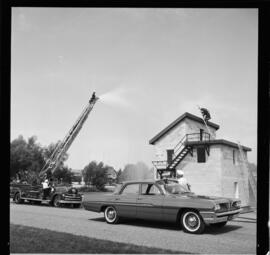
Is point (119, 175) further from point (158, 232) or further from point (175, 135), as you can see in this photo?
point (175, 135)

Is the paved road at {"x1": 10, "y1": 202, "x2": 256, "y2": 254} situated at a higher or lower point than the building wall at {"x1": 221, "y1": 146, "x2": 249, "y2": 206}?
lower

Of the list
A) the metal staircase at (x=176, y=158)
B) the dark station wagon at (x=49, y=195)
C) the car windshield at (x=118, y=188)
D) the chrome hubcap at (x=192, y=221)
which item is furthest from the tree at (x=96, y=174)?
the chrome hubcap at (x=192, y=221)

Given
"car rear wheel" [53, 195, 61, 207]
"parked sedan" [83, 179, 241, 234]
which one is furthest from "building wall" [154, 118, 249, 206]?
"car rear wheel" [53, 195, 61, 207]

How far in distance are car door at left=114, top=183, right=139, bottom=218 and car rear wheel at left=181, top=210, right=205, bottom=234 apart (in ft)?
3.83

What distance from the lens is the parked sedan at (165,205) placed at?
648cm

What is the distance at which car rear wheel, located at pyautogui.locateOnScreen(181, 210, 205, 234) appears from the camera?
6438 millimetres

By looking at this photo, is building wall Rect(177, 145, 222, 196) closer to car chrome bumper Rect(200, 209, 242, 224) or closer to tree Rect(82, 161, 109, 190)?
tree Rect(82, 161, 109, 190)

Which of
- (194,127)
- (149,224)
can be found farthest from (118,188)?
(194,127)

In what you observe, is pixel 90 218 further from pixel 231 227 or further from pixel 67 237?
pixel 231 227

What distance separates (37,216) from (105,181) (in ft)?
6.56

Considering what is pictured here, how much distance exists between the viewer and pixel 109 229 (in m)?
6.95

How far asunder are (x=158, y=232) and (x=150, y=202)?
2.32 ft

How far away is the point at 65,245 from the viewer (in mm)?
5586
